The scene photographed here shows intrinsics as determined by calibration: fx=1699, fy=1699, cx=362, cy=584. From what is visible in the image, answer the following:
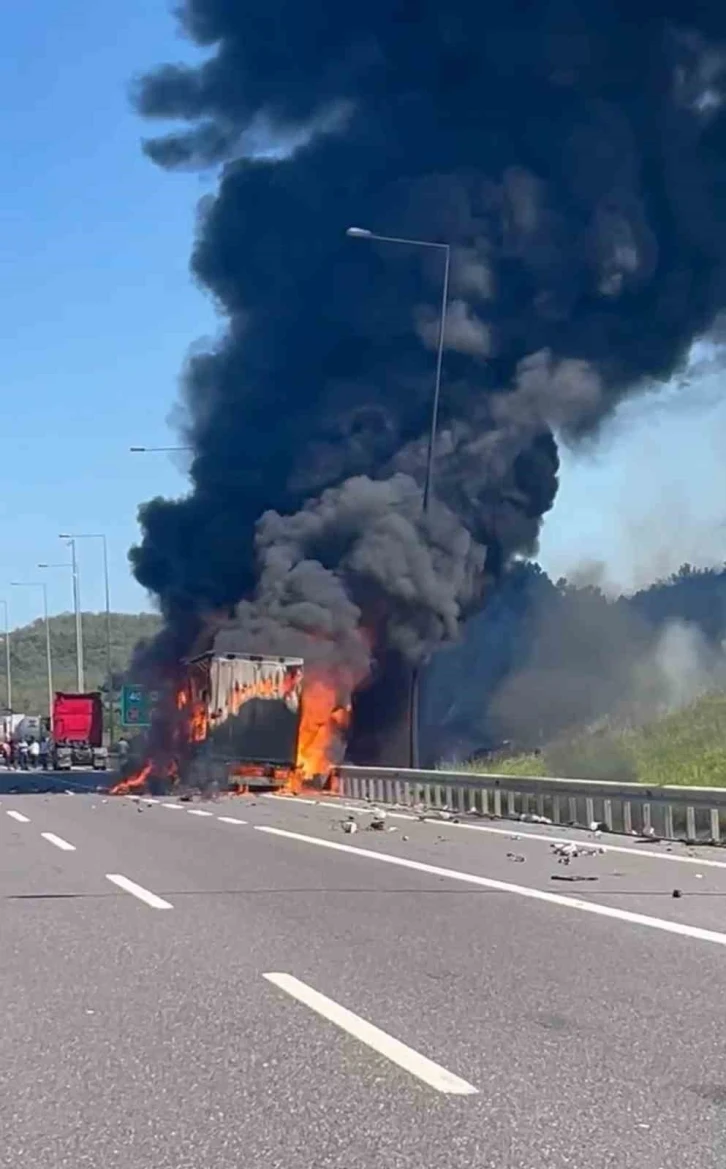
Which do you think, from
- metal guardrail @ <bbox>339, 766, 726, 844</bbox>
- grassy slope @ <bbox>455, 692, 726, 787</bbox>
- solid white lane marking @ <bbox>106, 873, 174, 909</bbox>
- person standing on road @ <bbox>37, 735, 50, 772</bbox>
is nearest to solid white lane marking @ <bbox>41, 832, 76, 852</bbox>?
solid white lane marking @ <bbox>106, 873, 174, 909</bbox>

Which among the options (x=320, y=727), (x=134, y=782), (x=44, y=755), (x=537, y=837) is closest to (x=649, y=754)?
(x=320, y=727)

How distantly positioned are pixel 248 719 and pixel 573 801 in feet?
43.9

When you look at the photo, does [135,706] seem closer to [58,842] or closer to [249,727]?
[249,727]

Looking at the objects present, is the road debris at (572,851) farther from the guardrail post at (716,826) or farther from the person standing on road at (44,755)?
the person standing on road at (44,755)

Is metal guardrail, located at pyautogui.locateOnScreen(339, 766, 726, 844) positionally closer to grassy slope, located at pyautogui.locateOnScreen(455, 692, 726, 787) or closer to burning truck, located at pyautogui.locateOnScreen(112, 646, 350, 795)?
grassy slope, located at pyautogui.locateOnScreen(455, 692, 726, 787)

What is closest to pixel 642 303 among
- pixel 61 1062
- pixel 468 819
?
pixel 468 819

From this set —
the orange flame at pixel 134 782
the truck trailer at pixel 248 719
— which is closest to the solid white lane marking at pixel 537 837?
the truck trailer at pixel 248 719

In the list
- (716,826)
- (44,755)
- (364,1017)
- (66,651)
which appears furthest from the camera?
(66,651)

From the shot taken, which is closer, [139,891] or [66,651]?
[139,891]

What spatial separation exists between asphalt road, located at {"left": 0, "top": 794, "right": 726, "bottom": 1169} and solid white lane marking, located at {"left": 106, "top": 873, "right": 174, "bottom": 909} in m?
0.05

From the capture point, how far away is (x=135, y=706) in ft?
166

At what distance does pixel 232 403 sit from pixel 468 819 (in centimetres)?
2217

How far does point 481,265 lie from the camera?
41.3 metres

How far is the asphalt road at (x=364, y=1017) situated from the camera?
5949 millimetres
